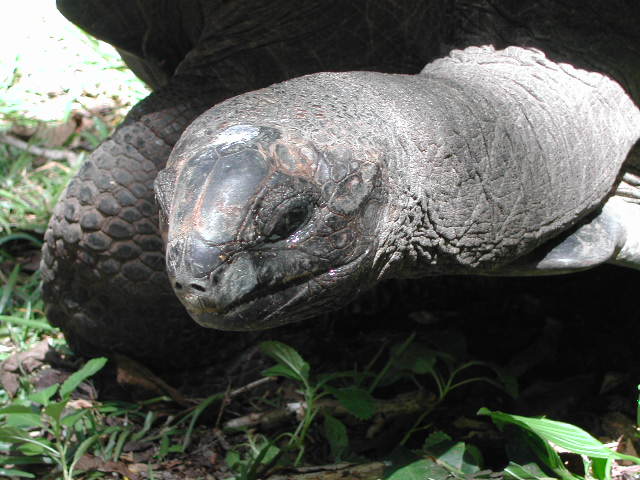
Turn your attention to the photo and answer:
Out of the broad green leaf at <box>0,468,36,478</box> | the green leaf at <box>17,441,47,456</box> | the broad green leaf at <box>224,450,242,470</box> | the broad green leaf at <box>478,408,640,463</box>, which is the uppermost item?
the broad green leaf at <box>478,408,640,463</box>

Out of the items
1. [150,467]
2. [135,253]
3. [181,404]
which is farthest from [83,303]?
[150,467]

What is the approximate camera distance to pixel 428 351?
2090mm

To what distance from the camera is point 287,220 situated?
118cm

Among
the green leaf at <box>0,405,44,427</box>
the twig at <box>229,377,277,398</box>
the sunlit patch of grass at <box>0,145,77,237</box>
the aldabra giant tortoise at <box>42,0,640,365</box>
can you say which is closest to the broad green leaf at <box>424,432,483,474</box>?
the aldabra giant tortoise at <box>42,0,640,365</box>

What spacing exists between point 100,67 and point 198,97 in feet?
7.38

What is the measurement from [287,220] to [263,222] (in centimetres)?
4

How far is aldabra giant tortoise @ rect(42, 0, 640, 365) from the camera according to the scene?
1.19 meters

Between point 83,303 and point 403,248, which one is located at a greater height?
point 403,248

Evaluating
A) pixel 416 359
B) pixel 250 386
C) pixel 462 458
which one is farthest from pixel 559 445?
pixel 250 386

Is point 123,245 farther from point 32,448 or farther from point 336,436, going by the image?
point 336,436

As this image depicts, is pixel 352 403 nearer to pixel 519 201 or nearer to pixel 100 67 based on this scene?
pixel 519 201

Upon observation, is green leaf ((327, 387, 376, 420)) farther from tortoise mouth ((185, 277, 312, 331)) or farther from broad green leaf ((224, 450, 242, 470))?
tortoise mouth ((185, 277, 312, 331))

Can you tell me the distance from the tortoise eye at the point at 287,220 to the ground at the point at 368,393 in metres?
0.67

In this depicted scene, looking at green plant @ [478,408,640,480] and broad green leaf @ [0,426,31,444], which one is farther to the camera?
broad green leaf @ [0,426,31,444]
